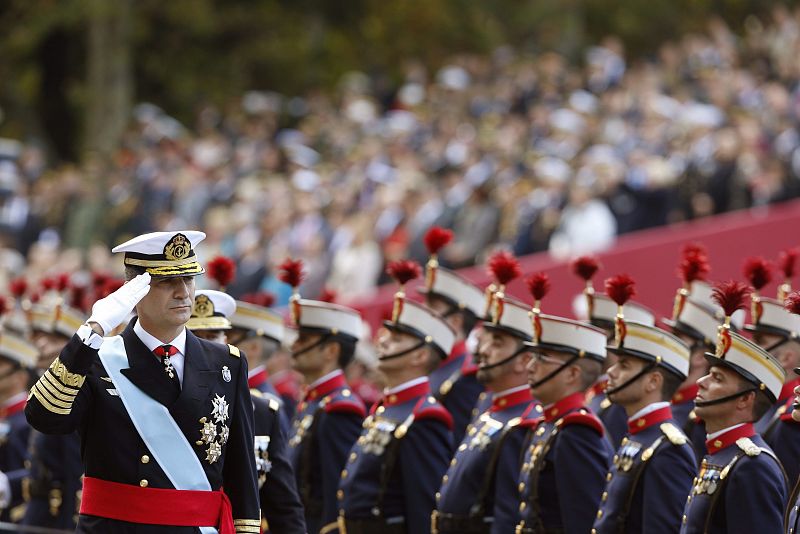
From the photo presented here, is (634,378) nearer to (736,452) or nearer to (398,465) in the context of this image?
(736,452)

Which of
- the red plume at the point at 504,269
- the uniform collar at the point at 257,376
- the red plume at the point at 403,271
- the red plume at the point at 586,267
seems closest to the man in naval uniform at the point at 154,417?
the red plume at the point at 504,269

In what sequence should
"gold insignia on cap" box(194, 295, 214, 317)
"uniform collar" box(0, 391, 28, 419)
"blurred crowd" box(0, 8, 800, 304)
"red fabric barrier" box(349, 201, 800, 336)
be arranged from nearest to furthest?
1. "gold insignia on cap" box(194, 295, 214, 317)
2. "uniform collar" box(0, 391, 28, 419)
3. "red fabric barrier" box(349, 201, 800, 336)
4. "blurred crowd" box(0, 8, 800, 304)

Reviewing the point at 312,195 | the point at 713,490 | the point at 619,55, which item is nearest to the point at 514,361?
the point at 713,490

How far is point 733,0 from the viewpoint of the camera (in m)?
33.8

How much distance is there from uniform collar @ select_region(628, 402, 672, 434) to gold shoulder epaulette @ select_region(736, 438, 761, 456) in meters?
0.66

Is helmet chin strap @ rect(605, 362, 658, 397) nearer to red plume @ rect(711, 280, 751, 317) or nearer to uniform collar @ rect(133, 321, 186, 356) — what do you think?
red plume @ rect(711, 280, 751, 317)

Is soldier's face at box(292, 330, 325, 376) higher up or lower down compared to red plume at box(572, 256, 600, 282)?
lower down

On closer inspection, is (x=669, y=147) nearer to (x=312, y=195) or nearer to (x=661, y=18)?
(x=312, y=195)

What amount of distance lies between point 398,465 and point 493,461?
0.53 metres

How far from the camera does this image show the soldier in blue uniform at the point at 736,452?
677 cm

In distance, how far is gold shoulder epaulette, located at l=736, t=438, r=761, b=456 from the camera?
6.90 meters

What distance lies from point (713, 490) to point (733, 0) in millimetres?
28189

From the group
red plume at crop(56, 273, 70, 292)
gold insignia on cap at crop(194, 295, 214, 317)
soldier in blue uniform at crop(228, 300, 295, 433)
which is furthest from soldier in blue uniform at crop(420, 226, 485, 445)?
red plume at crop(56, 273, 70, 292)

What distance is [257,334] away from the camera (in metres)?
9.90
